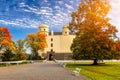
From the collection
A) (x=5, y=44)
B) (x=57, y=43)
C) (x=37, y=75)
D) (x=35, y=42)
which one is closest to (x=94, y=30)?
(x=5, y=44)

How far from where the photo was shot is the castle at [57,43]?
121 m

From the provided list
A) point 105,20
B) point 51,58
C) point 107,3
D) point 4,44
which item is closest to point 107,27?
point 105,20

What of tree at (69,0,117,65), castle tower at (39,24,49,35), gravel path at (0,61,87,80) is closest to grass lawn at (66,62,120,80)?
gravel path at (0,61,87,80)

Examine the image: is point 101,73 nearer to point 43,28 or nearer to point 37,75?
point 37,75

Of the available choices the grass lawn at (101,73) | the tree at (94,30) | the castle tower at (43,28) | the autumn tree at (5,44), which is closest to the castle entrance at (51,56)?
the castle tower at (43,28)

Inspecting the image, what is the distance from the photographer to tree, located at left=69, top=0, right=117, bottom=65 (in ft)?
150

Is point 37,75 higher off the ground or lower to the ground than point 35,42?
lower

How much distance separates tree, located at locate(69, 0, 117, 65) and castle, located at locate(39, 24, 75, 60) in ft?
233

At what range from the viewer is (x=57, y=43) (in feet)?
411

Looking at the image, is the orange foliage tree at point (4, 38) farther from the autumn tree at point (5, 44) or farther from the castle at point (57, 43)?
the castle at point (57, 43)

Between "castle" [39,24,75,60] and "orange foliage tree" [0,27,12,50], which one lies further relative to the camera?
"castle" [39,24,75,60]

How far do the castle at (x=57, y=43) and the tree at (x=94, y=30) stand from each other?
7116cm

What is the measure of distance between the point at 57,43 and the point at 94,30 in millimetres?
80100

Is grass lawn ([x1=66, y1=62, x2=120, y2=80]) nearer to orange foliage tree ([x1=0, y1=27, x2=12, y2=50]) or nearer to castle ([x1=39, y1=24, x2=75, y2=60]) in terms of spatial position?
orange foliage tree ([x1=0, y1=27, x2=12, y2=50])
